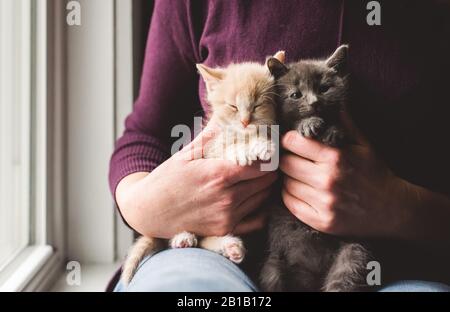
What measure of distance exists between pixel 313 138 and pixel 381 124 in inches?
4.1

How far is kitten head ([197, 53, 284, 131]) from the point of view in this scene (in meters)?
0.59

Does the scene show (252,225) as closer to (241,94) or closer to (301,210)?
(301,210)

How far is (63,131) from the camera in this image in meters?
0.82

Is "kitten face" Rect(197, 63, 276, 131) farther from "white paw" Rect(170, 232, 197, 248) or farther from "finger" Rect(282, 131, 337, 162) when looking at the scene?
"white paw" Rect(170, 232, 197, 248)

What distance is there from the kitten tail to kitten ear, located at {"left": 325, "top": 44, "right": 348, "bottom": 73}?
1.17ft

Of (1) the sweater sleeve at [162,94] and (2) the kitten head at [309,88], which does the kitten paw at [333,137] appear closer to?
(2) the kitten head at [309,88]

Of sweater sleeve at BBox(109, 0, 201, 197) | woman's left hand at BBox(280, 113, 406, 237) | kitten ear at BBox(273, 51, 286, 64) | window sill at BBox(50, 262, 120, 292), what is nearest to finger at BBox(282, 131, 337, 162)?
woman's left hand at BBox(280, 113, 406, 237)

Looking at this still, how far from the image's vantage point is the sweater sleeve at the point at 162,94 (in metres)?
0.69

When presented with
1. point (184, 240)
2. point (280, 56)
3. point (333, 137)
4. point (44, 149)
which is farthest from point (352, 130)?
point (44, 149)

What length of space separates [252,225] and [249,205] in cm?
3
